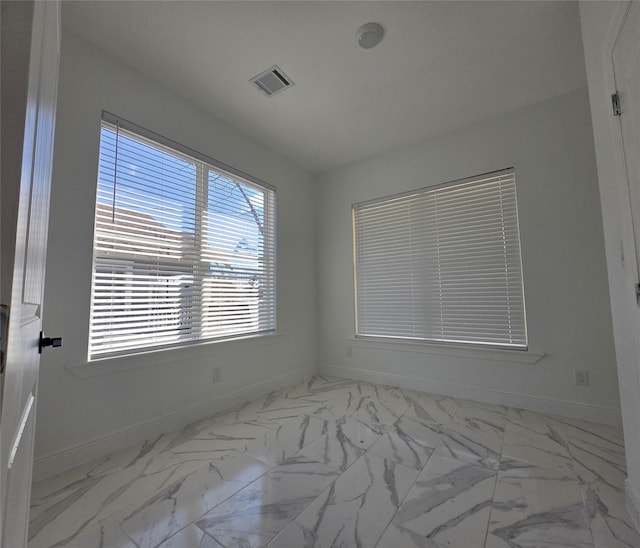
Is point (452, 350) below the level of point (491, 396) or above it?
above

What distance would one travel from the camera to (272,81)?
223 cm

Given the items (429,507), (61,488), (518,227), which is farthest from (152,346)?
(518,227)

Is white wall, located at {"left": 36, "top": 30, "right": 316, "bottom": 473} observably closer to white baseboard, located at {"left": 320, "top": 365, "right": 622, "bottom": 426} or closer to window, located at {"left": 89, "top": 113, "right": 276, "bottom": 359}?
window, located at {"left": 89, "top": 113, "right": 276, "bottom": 359}

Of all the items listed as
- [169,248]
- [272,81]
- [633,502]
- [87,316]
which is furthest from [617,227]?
[87,316]

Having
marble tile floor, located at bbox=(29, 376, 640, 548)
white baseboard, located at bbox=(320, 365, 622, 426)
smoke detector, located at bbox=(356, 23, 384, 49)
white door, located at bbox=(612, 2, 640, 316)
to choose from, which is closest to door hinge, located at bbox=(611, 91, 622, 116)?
white door, located at bbox=(612, 2, 640, 316)

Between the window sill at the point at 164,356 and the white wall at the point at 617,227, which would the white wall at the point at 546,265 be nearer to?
the white wall at the point at 617,227

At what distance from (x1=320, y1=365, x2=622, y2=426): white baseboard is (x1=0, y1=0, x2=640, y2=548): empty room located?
0.06ft

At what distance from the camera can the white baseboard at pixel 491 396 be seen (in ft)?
7.24

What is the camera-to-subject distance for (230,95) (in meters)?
2.38

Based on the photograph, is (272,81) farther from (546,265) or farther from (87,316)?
(546,265)

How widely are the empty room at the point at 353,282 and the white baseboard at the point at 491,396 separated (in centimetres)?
2

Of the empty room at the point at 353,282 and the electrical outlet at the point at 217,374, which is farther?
the electrical outlet at the point at 217,374

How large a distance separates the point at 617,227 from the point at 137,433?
3.00m

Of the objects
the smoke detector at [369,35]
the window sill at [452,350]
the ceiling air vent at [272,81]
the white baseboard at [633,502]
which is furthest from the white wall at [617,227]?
the ceiling air vent at [272,81]
